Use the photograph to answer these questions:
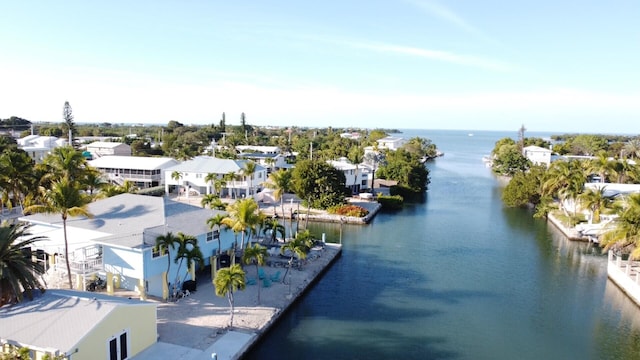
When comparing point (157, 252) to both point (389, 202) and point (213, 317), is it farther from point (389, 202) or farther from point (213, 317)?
point (389, 202)

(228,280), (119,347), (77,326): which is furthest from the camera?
(228,280)

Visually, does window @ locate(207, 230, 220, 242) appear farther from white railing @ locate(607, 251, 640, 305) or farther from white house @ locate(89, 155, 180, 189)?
white house @ locate(89, 155, 180, 189)

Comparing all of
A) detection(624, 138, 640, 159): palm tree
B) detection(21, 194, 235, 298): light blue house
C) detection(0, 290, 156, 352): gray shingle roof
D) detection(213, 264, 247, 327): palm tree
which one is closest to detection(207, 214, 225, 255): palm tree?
detection(21, 194, 235, 298): light blue house

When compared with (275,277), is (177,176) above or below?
above

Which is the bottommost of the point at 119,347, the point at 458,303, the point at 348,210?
the point at 458,303

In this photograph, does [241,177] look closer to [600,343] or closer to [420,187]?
[420,187]

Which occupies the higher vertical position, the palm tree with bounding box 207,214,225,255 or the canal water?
the palm tree with bounding box 207,214,225,255

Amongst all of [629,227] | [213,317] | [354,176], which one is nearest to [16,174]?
[213,317]

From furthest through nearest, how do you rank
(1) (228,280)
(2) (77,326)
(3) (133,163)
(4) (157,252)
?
(3) (133,163)
(4) (157,252)
(1) (228,280)
(2) (77,326)
